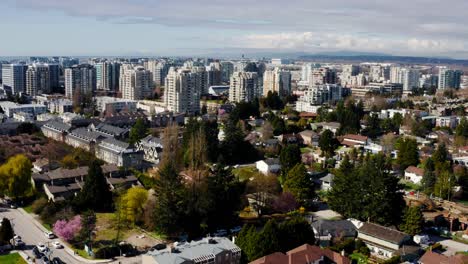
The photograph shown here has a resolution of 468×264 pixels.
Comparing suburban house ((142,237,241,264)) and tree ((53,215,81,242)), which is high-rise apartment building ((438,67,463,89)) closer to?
suburban house ((142,237,241,264))

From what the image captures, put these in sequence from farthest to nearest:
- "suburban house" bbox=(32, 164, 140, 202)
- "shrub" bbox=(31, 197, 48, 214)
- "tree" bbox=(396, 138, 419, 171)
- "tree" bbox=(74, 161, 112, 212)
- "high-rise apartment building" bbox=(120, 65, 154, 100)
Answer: "high-rise apartment building" bbox=(120, 65, 154, 100) < "tree" bbox=(396, 138, 419, 171) < "suburban house" bbox=(32, 164, 140, 202) < "shrub" bbox=(31, 197, 48, 214) < "tree" bbox=(74, 161, 112, 212)

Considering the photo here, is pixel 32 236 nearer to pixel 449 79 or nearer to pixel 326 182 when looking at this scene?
pixel 326 182

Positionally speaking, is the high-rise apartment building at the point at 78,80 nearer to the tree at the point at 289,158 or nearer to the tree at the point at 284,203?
the tree at the point at 289,158

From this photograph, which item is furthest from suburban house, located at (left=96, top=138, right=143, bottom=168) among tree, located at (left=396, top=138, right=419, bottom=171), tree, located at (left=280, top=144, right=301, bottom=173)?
tree, located at (left=396, top=138, right=419, bottom=171)

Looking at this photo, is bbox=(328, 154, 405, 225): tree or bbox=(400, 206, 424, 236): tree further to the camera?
bbox=(328, 154, 405, 225): tree

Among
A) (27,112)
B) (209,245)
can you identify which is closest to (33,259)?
(209,245)

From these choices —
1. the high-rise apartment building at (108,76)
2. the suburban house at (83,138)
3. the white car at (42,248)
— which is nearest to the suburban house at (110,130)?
the suburban house at (83,138)
